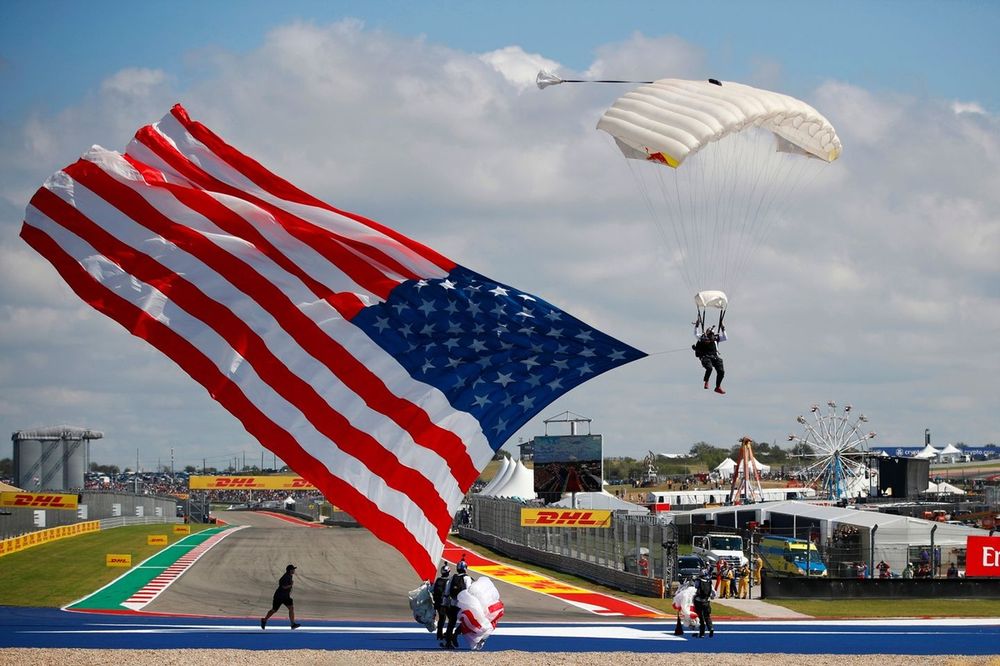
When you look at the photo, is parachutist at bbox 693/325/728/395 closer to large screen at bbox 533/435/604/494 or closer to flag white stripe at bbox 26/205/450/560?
flag white stripe at bbox 26/205/450/560

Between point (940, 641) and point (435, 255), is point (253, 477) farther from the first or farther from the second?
point (435, 255)

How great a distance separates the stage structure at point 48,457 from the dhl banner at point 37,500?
2181 inches

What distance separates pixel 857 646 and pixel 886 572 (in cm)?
1318

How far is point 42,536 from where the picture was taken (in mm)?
55875

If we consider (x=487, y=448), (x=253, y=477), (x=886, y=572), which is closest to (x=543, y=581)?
(x=886, y=572)

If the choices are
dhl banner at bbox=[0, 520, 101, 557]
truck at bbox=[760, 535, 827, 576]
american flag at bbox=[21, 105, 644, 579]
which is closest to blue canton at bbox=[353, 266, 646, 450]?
american flag at bbox=[21, 105, 644, 579]

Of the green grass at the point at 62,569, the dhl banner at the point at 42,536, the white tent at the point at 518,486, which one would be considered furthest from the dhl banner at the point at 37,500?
the white tent at the point at 518,486

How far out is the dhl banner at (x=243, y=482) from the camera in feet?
331

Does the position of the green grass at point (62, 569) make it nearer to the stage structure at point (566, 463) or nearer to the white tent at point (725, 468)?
the stage structure at point (566, 463)

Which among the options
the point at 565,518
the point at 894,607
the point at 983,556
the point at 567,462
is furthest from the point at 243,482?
the point at 894,607

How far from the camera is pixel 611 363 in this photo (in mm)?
13336

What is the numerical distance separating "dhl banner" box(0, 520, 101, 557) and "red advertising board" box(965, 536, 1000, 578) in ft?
114

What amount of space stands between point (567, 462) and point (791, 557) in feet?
58.2

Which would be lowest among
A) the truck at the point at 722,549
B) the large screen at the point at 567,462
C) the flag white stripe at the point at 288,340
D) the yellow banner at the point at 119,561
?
the yellow banner at the point at 119,561
